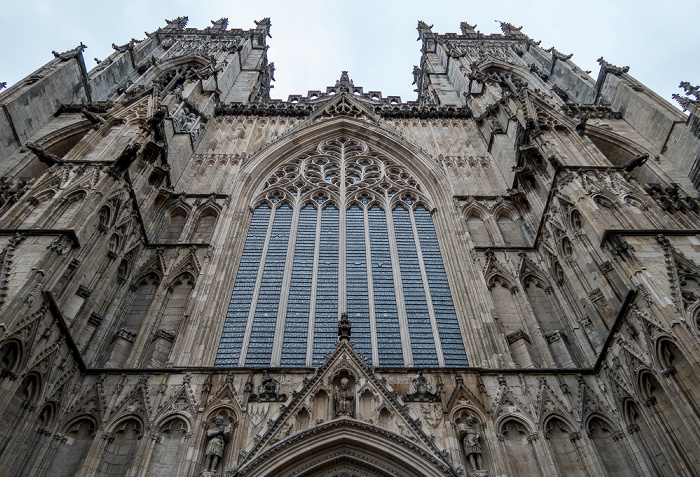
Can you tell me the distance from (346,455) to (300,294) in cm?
513

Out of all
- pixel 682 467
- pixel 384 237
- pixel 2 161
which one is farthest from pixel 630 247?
pixel 2 161

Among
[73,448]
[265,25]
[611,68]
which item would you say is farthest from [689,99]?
[265,25]

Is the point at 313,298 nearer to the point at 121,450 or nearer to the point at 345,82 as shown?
the point at 121,450

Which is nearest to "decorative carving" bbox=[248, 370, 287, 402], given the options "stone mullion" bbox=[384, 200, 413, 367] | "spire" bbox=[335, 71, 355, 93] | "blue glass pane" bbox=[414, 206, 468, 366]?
"stone mullion" bbox=[384, 200, 413, 367]

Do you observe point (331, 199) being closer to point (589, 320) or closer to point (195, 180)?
point (195, 180)

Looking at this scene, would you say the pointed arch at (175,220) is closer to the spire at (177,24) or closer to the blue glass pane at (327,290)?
the blue glass pane at (327,290)

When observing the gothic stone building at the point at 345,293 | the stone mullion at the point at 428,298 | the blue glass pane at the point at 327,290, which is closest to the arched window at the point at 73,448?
the gothic stone building at the point at 345,293

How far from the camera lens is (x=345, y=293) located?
43.3ft

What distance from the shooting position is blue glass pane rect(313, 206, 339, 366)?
38.6 feet

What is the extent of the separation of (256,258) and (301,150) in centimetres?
666

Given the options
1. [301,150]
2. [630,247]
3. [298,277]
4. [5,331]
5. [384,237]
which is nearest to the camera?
[5,331]

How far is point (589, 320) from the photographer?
439 inches

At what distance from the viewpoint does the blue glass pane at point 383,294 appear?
11633 mm

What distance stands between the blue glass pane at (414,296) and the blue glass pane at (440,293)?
0.88 feet
